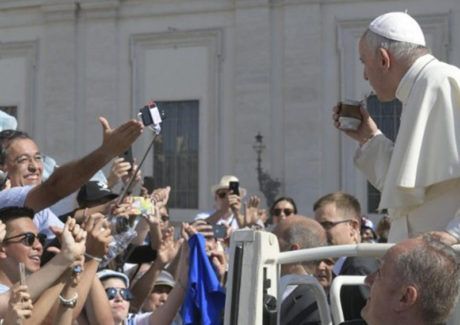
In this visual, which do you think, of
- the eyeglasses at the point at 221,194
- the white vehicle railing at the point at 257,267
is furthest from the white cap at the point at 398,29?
the eyeglasses at the point at 221,194

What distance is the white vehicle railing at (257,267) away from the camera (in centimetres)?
285

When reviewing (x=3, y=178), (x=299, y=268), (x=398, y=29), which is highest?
(x=398, y=29)

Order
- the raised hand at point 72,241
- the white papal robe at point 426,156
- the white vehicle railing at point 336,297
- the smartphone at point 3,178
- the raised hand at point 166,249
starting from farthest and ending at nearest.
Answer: the raised hand at point 166,249
the smartphone at point 3,178
the raised hand at point 72,241
the white papal robe at point 426,156
the white vehicle railing at point 336,297

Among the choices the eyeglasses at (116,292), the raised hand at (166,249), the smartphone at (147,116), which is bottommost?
the eyeglasses at (116,292)

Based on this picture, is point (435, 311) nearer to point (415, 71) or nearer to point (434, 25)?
point (415, 71)

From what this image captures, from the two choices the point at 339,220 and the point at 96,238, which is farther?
the point at 339,220

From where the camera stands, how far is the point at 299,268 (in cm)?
450

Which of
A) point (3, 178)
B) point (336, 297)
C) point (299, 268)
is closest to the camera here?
point (336, 297)

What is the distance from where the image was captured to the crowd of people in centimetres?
280

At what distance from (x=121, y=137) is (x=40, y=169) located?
119 centimetres

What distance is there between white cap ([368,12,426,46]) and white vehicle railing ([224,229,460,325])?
1.21 metres

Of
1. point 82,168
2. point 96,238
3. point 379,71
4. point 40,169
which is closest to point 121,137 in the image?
point 82,168

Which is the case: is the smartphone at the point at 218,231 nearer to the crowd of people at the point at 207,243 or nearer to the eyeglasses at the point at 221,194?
the crowd of people at the point at 207,243

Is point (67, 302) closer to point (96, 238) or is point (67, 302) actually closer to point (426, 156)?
point (96, 238)
